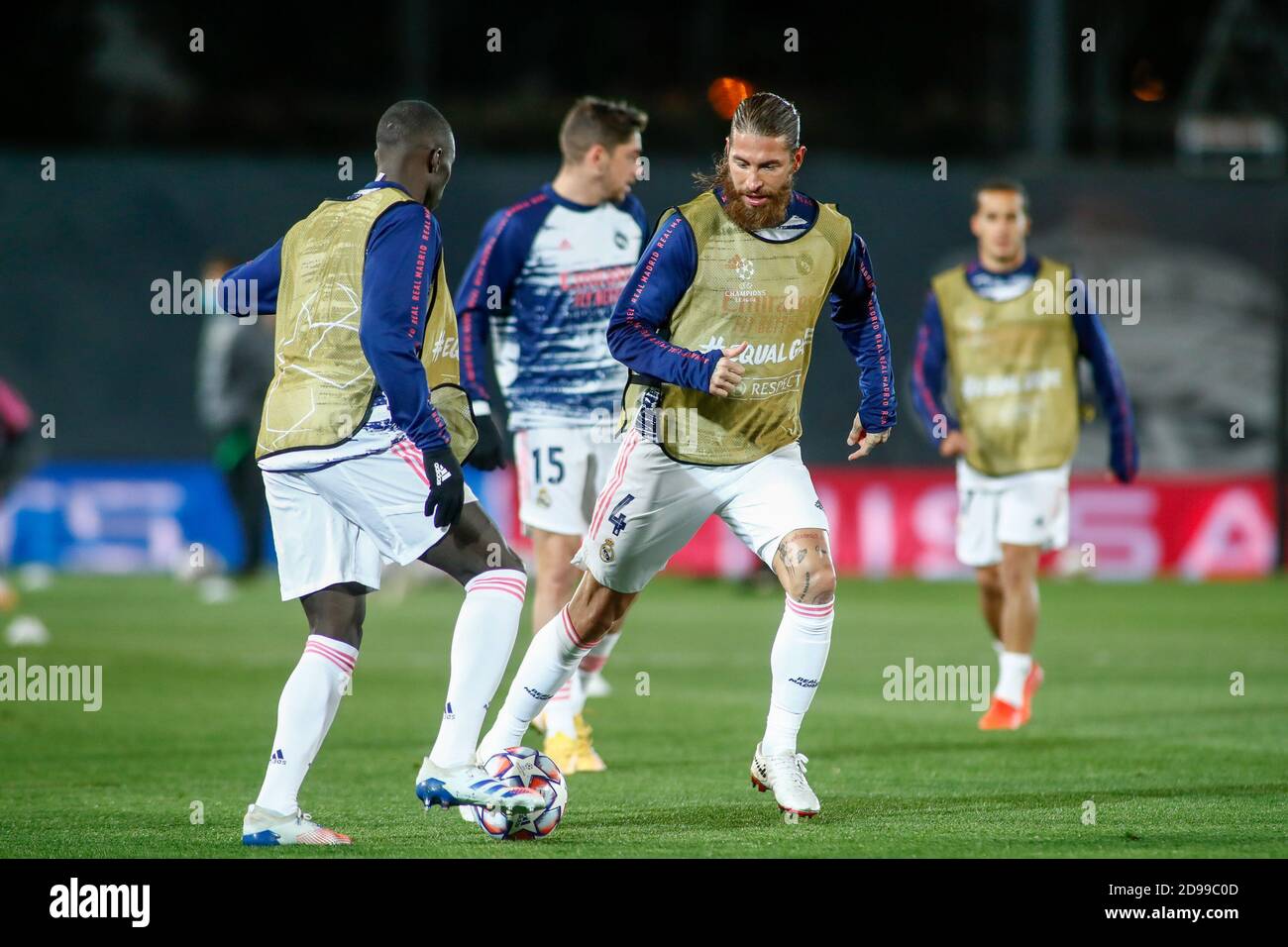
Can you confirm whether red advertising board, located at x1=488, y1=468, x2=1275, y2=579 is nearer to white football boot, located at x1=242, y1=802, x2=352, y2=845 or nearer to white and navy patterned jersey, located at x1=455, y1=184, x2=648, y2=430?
white and navy patterned jersey, located at x1=455, y1=184, x2=648, y2=430

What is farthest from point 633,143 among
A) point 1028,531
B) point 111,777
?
point 111,777

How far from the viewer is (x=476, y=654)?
241 inches

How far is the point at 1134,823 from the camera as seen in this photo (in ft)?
20.7

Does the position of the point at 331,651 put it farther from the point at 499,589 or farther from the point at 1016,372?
the point at 1016,372

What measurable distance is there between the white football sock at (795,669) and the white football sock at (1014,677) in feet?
9.49

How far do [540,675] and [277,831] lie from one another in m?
1.14

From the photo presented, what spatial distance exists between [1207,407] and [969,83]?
7852 millimetres

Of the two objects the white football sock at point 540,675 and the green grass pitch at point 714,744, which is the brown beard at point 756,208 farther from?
the green grass pitch at point 714,744

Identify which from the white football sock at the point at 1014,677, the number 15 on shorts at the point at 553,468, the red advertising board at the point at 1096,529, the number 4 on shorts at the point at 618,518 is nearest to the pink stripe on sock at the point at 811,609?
the number 4 on shorts at the point at 618,518

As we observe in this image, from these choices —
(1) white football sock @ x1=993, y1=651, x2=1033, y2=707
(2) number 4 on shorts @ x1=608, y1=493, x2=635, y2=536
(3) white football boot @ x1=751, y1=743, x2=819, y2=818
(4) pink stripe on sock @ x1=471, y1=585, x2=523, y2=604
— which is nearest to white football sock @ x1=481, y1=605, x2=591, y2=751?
(2) number 4 on shorts @ x1=608, y1=493, x2=635, y2=536

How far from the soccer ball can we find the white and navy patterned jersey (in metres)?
2.39

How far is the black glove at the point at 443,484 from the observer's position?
18.7ft

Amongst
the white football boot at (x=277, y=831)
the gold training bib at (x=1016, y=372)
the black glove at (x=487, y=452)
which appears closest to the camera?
the white football boot at (x=277, y=831)
